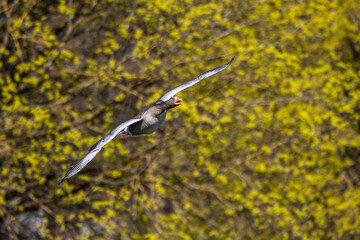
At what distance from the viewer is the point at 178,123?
782 centimetres

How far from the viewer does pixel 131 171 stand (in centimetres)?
782

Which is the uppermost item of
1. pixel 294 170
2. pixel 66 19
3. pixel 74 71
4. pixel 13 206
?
pixel 66 19

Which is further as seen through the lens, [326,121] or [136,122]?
[326,121]

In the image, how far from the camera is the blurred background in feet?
25.3

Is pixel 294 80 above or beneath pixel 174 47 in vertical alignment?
beneath

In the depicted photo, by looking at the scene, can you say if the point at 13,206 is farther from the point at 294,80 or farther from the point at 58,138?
the point at 294,80

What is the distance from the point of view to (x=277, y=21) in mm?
8281

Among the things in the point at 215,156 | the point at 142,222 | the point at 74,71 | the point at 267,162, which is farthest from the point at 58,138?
the point at 267,162

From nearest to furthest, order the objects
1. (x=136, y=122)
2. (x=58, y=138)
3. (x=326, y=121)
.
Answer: (x=136, y=122), (x=58, y=138), (x=326, y=121)

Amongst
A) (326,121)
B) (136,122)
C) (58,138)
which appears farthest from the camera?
(326,121)

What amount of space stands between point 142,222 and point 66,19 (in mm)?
3152

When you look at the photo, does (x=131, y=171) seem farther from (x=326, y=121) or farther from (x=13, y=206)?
(x=326, y=121)

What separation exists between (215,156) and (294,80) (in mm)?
1649

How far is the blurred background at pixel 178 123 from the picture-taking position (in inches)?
303
